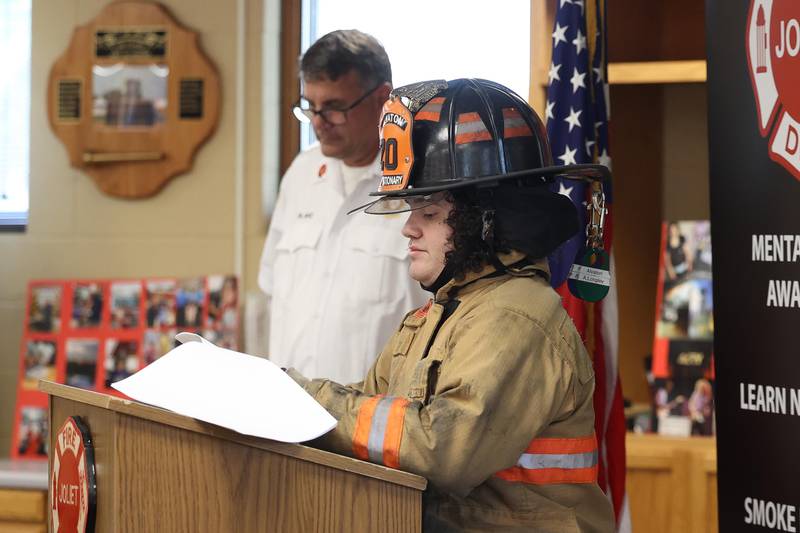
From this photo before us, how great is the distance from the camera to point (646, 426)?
9.84 feet

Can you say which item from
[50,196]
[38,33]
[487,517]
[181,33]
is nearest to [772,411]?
[487,517]

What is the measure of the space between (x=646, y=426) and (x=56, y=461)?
1980 millimetres

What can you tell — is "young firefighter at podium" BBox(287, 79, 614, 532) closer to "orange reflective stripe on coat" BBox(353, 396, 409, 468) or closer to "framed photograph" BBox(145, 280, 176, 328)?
"orange reflective stripe on coat" BBox(353, 396, 409, 468)

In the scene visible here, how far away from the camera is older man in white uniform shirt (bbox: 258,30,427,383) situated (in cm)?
249

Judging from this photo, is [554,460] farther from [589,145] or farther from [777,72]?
[589,145]

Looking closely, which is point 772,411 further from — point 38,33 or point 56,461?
point 38,33

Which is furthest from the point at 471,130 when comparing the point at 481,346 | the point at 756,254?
the point at 756,254

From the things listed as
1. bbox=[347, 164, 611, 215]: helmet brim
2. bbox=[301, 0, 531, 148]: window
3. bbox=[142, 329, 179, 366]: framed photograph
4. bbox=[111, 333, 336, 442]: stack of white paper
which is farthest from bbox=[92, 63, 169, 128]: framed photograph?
bbox=[111, 333, 336, 442]: stack of white paper

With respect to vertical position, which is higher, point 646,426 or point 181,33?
point 181,33

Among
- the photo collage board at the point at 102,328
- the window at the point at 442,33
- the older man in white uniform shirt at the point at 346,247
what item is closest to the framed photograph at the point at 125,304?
the photo collage board at the point at 102,328

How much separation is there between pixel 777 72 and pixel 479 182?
0.79 m

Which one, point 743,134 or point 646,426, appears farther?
point 646,426

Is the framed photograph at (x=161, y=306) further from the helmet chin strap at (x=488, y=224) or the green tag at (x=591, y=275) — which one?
the helmet chin strap at (x=488, y=224)

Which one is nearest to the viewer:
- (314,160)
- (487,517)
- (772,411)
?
(487,517)
